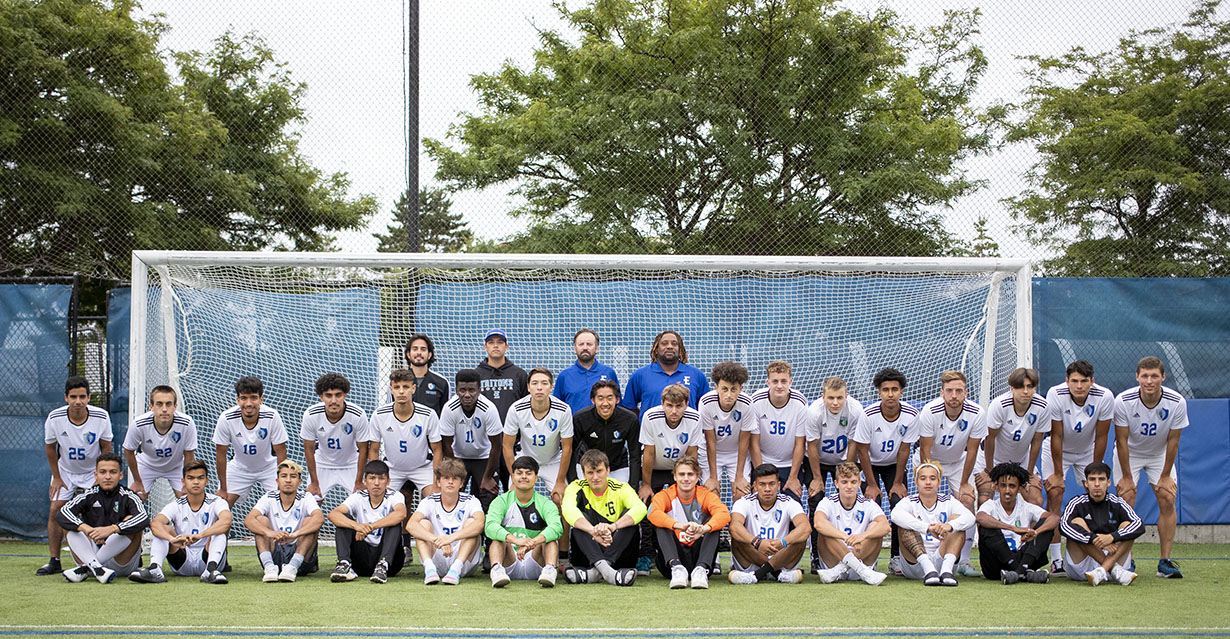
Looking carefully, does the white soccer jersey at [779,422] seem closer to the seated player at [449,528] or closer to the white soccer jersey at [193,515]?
the seated player at [449,528]

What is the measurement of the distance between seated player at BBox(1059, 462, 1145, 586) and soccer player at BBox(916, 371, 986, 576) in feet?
2.05

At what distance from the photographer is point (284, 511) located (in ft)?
20.8

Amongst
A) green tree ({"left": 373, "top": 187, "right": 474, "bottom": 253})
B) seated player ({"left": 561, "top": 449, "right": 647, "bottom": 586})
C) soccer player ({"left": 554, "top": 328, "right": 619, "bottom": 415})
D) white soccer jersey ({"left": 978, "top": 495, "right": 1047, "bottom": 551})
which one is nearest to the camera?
seated player ({"left": 561, "top": 449, "right": 647, "bottom": 586})

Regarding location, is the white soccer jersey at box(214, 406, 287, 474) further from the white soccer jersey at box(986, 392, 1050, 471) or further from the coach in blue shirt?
the white soccer jersey at box(986, 392, 1050, 471)

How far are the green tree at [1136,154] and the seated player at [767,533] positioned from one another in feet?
17.8

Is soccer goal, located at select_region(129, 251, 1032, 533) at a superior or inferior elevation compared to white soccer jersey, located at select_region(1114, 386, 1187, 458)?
superior

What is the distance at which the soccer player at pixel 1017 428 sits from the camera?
21.4 ft

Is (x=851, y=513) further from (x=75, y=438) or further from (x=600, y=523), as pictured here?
(x=75, y=438)

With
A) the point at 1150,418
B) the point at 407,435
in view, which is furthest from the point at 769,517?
the point at 1150,418

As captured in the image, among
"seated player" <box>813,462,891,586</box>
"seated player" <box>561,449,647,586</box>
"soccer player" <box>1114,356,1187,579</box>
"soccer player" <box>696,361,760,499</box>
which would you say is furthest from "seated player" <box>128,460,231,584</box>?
"soccer player" <box>1114,356,1187,579</box>

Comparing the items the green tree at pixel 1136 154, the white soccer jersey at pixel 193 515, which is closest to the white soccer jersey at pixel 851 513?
the white soccer jersey at pixel 193 515

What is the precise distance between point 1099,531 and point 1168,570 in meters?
0.64

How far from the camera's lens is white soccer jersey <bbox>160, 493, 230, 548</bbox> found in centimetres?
619

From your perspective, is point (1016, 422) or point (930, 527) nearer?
point (930, 527)
